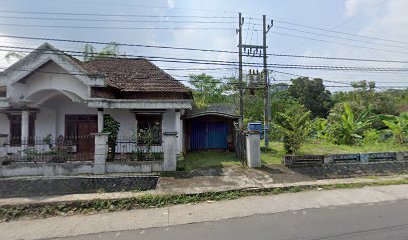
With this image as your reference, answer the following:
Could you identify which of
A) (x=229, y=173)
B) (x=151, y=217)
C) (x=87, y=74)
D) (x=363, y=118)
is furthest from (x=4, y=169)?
(x=363, y=118)

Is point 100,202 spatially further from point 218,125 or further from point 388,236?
point 218,125

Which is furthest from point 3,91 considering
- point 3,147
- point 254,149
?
point 254,149

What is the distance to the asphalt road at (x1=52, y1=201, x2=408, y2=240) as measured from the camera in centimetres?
461

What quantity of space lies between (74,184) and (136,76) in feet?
26.3

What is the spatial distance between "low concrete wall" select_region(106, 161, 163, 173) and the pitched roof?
426cm

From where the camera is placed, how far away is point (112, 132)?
37.2ft

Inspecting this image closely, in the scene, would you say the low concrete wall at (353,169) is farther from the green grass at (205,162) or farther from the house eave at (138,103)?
the house eave at (138,103)

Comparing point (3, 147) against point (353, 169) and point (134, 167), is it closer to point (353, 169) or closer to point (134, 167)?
point (134, 167)

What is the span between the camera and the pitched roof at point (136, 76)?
1389cm

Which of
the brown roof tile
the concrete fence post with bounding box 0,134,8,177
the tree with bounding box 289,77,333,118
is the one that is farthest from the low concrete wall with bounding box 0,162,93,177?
the tree with bounding box 289,77,333,118

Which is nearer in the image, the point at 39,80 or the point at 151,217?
the point at 151,217

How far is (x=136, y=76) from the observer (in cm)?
1513

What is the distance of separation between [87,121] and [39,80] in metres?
3.06

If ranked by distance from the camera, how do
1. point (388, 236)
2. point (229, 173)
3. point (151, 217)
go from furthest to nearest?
point (229, 173) → point (151, 217) → point (388, 236)
